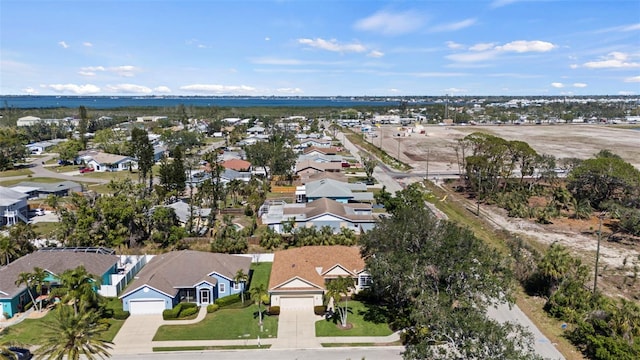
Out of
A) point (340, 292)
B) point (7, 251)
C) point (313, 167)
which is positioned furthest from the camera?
point (313, 167)

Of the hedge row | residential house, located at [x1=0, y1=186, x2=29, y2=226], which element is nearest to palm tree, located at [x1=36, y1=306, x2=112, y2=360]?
the hedge row

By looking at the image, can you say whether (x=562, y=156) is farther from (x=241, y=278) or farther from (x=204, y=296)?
(x=204, y=296)

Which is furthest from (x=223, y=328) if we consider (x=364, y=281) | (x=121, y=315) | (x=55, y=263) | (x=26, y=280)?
(x=55, y=263)

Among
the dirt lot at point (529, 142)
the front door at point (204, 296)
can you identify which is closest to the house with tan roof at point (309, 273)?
the front door at point (204, 296)

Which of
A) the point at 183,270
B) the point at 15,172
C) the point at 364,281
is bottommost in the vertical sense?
the point at 364,281

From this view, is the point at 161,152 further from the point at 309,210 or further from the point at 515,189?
the point at 515,189

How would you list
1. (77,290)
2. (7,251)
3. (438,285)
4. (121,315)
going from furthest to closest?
1. (7,251)
2. (121,315)
3. (77,290)
4. (438,285)
